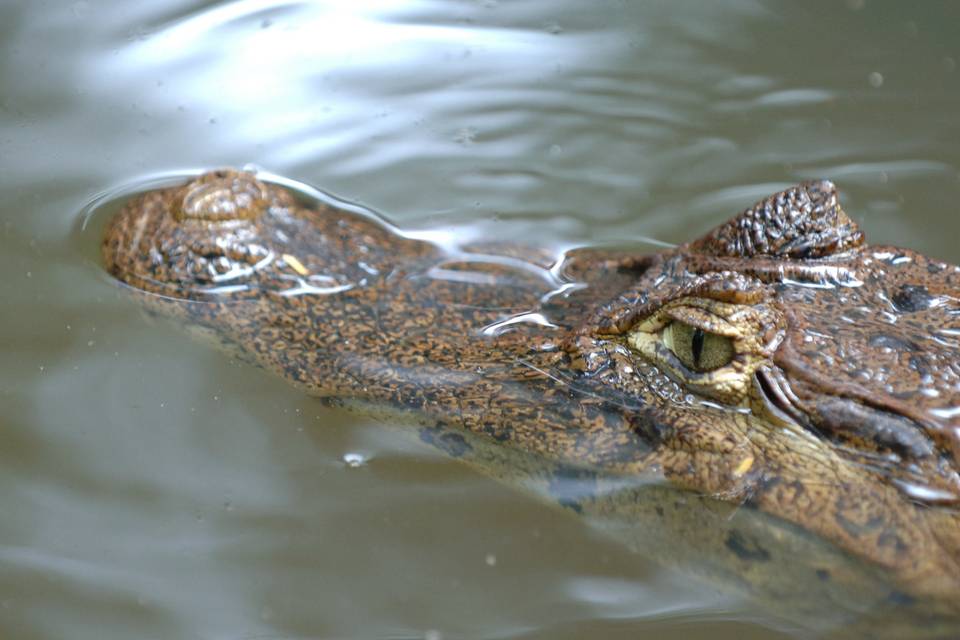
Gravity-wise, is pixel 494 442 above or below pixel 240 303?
below

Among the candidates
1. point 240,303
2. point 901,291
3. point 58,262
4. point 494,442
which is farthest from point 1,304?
point 901,291

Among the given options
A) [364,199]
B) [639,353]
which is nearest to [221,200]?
[364,199]

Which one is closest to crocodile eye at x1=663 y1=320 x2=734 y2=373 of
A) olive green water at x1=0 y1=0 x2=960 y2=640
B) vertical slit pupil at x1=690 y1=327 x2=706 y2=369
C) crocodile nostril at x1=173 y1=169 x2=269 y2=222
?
vertical slit pupil at x1=690 y1=327 x2=706 y2=369

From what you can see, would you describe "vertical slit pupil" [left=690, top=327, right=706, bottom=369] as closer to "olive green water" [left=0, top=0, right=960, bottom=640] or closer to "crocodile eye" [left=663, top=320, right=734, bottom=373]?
"crocodile eye" [left=663, top=320, right=734, bottom=373]

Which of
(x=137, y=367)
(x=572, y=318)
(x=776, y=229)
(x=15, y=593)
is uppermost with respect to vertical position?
(x=776, y=229)

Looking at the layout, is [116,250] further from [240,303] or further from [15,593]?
[15,593]

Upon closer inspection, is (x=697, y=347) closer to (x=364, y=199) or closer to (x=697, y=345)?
(x=697, y=345)

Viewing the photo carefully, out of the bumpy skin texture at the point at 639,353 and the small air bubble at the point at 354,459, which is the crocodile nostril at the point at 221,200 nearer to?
the bumpy skin texture at the point at 639,353

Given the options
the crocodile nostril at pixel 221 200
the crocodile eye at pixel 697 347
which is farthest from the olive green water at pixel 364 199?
the crocodile eye at pixel 697 347
